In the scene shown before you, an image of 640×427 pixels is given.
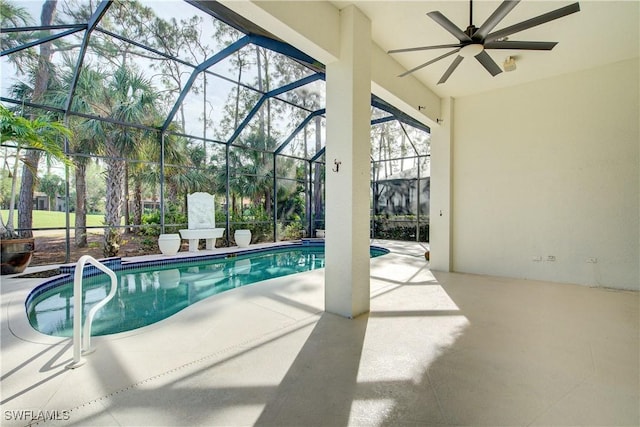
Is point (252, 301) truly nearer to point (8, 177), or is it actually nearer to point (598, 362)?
point (598, 362)

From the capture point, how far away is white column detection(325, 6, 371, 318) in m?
3.34

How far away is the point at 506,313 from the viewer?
3508mm

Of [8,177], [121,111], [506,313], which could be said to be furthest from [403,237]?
[8,177]

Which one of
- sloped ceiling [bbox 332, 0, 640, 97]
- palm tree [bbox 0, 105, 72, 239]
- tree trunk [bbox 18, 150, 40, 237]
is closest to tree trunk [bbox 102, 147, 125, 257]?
tree trunk [bbox 18, 150, 40, 237]

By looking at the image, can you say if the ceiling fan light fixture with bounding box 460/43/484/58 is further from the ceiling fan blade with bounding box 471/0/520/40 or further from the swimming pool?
the swimming pool

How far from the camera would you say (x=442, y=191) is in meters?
5.97

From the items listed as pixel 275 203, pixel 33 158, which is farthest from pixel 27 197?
pixel 275 203

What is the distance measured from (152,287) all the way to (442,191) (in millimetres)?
5687

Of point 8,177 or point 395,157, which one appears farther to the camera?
point 395,157

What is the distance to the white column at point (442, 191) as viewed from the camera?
588cm

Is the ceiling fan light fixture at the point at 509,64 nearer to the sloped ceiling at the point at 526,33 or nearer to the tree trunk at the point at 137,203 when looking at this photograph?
the sloped ceiling at the point at 526,33

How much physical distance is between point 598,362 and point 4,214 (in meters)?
9.42

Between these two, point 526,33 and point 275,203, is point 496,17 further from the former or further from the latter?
point 275,203

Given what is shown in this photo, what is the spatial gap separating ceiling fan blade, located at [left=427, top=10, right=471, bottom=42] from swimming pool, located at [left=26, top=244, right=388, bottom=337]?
4.36 m
